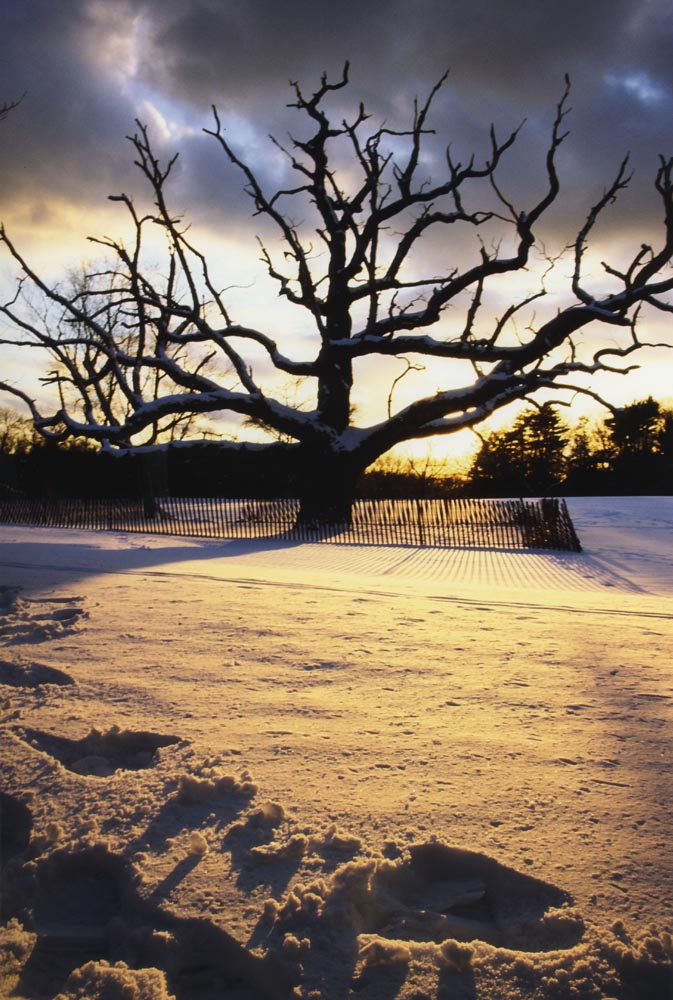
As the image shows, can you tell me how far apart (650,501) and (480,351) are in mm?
14864

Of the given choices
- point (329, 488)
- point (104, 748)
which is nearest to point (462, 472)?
point (329, 488)

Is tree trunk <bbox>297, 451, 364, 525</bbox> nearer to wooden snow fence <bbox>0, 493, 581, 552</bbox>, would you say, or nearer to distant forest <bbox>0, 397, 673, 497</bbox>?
wooden snow fence <bbox>0, 493, 581, 552</bbox>

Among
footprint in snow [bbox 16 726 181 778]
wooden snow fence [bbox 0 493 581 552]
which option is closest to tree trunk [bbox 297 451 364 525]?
wooden snow fence [bbox 0 493 581 552]

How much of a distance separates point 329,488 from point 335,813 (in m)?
17.2

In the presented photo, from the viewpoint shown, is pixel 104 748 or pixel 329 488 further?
pixel 329 488

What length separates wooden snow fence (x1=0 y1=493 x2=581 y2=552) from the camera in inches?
625

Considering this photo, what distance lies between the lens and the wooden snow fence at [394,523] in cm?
1587

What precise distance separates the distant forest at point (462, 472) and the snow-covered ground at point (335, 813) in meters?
28.7

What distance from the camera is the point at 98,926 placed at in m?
1.55

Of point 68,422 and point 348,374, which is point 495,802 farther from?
point 68,422

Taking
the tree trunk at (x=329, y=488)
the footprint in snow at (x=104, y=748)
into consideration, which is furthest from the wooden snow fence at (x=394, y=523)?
the footprint in snow at (x=104, y=748)

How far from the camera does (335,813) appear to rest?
1.95 metres

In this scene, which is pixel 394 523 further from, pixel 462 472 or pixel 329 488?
pixel 462 472

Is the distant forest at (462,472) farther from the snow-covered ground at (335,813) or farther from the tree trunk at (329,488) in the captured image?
the snow-covered ground at (335,813)
